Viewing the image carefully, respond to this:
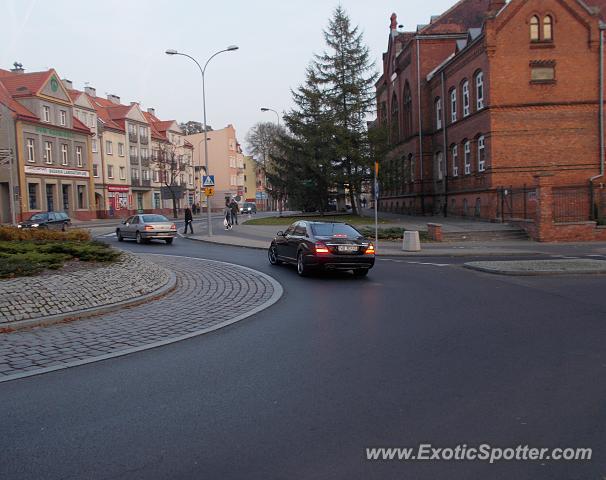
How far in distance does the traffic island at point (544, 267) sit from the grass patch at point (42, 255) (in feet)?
31.2

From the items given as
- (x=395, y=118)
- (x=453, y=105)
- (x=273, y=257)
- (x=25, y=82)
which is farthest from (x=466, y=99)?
(x=25, y=82)

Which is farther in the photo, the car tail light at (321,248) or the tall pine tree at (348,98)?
the tall pine tree at (348,98)

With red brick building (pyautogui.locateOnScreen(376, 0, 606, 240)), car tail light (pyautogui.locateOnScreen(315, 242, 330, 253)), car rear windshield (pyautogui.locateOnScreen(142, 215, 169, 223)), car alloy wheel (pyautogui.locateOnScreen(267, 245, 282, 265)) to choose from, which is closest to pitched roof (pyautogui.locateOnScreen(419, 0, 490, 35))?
red brick building (pyautogui.locateOnScreen(376, 0, 606, 240))

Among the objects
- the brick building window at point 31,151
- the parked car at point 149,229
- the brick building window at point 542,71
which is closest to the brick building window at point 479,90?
the brick building window at point 542,71

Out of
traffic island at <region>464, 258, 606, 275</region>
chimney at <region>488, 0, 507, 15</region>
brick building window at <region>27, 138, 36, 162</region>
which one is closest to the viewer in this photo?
traffic island at <region>464, 258, 606, 275</region>

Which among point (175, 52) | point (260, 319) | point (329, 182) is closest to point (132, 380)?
point (260, 319)

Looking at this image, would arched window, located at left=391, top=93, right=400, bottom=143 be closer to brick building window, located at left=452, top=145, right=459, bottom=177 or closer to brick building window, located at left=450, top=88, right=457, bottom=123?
brick building window, located at left=450, top=88, right=457, bottom=123

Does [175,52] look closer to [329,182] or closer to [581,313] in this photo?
[329,182]

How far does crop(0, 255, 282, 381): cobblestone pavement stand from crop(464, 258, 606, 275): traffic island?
239 inches

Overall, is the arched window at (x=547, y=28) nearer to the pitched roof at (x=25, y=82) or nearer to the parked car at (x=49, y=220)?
the parked car at (x=49, y=220)

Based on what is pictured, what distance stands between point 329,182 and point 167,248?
751 inches

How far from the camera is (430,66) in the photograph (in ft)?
139

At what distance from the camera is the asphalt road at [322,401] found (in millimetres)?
3822

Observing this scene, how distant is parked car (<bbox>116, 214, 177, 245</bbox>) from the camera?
85.8 ft
